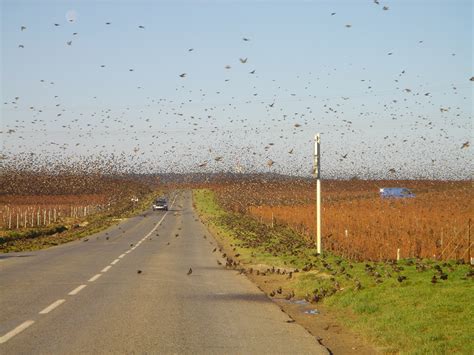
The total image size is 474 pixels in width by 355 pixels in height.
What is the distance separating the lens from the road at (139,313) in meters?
9.61

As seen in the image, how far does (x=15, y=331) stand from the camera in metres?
10.6

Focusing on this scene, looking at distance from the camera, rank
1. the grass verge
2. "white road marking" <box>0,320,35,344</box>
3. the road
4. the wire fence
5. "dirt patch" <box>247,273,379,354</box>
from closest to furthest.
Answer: the road
"white road marking" <box>0,320,35,344</box>
"dirt patch" <box>247,273,379,354</box>
the grass verge
the wire fence

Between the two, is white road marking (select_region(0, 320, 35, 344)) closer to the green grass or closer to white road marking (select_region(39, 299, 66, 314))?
white road marking (select_region(39, 299, 66, 314))

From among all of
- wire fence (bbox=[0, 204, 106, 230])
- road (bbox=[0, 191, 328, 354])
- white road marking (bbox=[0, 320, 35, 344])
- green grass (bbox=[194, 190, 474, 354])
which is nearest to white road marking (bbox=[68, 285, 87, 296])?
road (bbox=[0, 191, 328, 354])

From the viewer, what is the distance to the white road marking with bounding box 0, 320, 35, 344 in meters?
9.88

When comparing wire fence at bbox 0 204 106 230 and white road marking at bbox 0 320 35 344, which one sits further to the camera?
wire fence at bbox 0 204 106 230

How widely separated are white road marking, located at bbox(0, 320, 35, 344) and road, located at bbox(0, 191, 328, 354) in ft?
0.04

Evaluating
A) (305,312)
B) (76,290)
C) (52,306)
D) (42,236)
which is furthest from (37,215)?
(305,312)

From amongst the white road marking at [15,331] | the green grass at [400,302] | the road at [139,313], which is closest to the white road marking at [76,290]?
the road at [139,313]

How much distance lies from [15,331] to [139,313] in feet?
8.44

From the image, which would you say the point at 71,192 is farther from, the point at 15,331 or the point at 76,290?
the point at 15,331

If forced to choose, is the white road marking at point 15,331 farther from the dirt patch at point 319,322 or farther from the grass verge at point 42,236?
the grass verge at point 42,236

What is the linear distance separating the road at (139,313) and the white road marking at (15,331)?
0.04 ft

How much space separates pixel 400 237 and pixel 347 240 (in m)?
2.19
